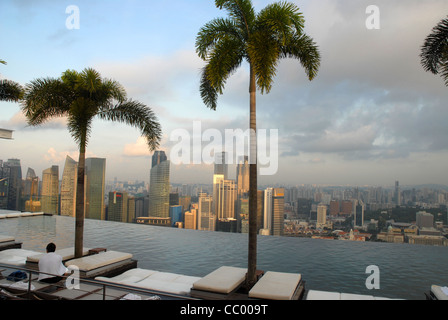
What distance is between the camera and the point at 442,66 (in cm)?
787

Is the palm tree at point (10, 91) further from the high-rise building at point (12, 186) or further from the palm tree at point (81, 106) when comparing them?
the high-rise building at point (12, 186)

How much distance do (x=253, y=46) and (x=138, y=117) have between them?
4.60 metres

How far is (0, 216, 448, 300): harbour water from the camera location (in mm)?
8080

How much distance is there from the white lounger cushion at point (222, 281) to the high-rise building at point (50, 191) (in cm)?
1705

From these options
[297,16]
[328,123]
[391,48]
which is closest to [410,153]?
[328,123]

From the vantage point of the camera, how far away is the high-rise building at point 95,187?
23312mm

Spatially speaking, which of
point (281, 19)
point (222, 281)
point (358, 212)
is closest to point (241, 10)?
point (281, 19)

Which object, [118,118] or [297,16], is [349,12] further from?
[118,118]

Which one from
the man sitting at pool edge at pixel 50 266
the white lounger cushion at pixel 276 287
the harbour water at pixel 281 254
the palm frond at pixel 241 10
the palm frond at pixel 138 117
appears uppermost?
the palm frond at pixel 241 10

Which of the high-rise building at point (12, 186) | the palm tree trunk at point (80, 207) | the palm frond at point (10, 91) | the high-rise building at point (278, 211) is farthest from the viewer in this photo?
the high-rise building at point (12, 186)

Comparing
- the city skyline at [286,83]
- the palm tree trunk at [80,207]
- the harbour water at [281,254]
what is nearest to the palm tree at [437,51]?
the city skyline at [286,83]

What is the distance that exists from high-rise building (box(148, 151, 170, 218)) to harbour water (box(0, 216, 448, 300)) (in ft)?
23.7
